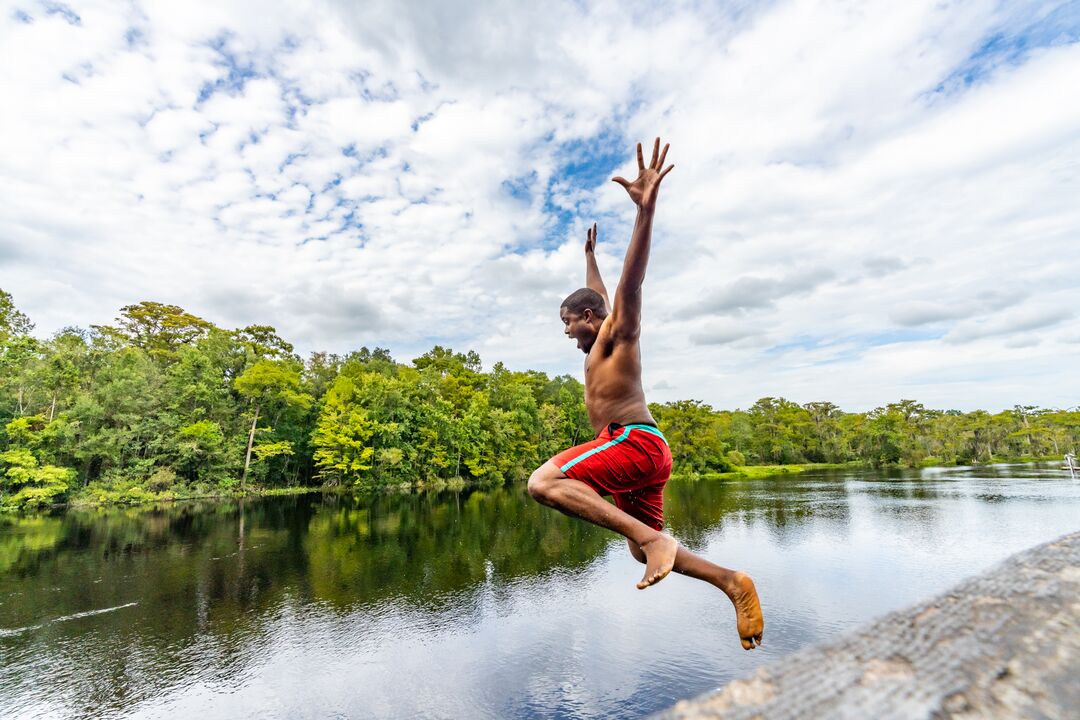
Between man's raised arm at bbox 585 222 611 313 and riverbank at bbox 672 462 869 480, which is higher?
man's raised arm at bbox 585 222 611 313

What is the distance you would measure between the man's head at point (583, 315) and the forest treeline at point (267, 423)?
3692 cm

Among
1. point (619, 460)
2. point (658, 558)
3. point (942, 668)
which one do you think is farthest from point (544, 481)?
point (942, 668)

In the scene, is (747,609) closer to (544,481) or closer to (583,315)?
(544,481)

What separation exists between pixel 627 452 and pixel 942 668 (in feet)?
7.02

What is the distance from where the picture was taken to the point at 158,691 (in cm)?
966

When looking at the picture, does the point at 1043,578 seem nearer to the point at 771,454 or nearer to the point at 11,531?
the point at 11,531

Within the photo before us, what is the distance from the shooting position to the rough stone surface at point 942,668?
57cm

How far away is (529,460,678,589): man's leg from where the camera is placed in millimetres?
2529

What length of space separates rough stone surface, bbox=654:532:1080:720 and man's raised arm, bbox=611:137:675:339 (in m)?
1.93

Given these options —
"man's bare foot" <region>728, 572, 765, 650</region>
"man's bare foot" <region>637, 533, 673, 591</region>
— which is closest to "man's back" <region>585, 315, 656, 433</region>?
"man's bare foot" <region>637, 533, 673, 591</region>

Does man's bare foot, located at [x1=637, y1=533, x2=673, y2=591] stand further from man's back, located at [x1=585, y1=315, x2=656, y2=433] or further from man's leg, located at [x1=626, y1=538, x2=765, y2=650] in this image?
man's back, located at [x1=585, y1=315, x2=656, y2=433]

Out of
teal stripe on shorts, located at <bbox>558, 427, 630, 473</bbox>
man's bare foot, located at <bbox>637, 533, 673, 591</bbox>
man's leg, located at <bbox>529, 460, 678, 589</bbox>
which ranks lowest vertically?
man's bare foot, located at <bbox>637, 533, 673, 591</bbox>

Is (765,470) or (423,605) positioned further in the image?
(765,470)

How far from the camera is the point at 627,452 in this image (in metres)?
2.79
